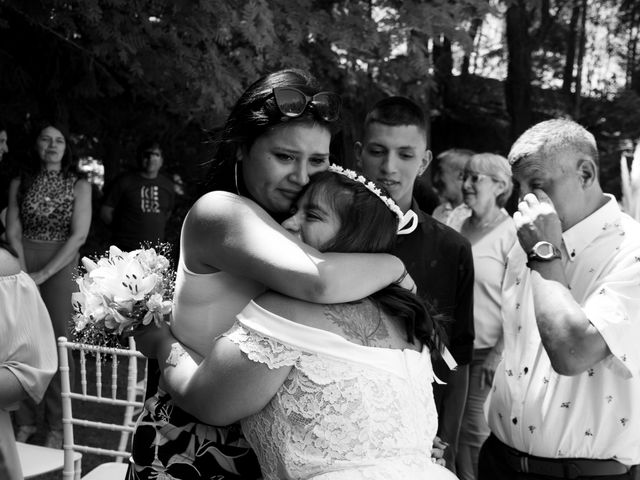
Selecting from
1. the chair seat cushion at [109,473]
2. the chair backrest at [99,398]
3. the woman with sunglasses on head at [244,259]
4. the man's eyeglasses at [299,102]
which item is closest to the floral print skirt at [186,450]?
the woman with sunglasses on head at [244,259]

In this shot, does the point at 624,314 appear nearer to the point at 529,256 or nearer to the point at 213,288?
the point at 529,256

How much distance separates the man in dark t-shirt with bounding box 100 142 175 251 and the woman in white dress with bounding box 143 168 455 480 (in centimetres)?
563

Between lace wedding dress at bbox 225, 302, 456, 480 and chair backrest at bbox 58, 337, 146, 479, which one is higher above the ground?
lace wedding dress at bbox 225, 302, 456, 480

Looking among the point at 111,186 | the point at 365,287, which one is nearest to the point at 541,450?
the point at 365,287

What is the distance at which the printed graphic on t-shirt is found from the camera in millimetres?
7441

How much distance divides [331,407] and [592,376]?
4.30ft

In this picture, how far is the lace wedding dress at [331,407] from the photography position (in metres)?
1.79

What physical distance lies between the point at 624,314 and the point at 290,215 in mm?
1159

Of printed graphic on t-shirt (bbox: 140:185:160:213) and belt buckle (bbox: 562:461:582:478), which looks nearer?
belt buckle (bbox: 562:461:582:478)

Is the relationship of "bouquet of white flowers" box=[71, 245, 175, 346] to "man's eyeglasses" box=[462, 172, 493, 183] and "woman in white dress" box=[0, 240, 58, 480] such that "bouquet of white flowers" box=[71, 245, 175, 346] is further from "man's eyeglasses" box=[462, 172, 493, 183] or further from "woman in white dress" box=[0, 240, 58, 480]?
"man's eyeglasses" box=[462, 172, 493, 183]

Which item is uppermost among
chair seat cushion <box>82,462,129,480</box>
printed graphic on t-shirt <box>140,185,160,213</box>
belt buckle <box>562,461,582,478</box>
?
printed graphic on t-shirt <box>140,185,160,213</box>

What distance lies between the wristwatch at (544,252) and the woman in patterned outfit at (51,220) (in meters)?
4.27

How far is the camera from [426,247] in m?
3.32

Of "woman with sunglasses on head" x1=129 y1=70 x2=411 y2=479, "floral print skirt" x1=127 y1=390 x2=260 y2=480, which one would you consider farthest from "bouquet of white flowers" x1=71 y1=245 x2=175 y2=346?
"floral print skirt" x1=127 y1=390 x2=260 y2=480
